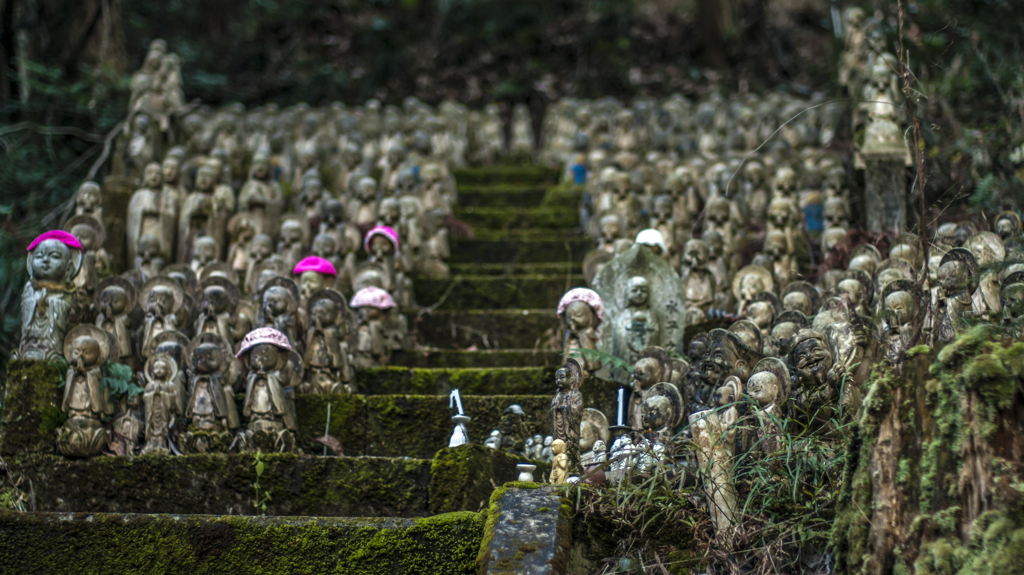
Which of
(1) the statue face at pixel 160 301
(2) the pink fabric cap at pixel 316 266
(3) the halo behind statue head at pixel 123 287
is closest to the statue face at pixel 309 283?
(2) the pink fabric cap at pixel 316 266

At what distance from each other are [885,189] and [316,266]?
5299 mm

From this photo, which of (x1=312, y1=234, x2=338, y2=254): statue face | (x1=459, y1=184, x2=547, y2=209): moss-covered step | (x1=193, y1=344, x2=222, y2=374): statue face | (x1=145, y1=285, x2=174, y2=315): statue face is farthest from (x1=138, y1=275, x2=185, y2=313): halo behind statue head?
(x1=459, y1=184, x2=547, y2=209): moss-covered step

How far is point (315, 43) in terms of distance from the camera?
2217cm

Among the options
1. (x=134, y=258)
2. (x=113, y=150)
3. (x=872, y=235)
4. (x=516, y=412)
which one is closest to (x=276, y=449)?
(x=516, y=412)

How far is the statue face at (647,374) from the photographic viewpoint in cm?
595

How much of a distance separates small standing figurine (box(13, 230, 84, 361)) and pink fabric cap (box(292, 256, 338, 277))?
71.8 inches

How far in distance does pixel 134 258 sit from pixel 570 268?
442 cm

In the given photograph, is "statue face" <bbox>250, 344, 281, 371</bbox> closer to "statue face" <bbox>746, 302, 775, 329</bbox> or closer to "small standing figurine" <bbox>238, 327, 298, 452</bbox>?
"small standing figurine" <bbox>238, 327, 298, 452</bbox>

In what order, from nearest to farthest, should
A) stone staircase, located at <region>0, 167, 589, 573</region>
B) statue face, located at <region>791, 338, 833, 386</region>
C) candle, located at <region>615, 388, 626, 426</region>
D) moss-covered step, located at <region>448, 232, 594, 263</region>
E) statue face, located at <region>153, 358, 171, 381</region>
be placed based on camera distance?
stone staircase, located at <region>0, 167, 589, 573</region>, statue face, located at <region>791, 338, 833, 386</region>, candle, located at <region>615, 388, 626, 426</region>, statue face, located at <region>153, 358, 171, 381</region>, moss-covered step, located at <region>448, 232, 594, 263</region>

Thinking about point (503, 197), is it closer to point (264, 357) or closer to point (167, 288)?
point (167, 288)

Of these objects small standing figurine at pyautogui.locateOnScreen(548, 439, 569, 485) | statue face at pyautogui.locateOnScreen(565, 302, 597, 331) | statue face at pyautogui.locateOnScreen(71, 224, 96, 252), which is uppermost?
statue face at pyautogui.locateOnScreen(71, 224, 96, 252)

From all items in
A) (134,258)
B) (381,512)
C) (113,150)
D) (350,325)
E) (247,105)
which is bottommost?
(381,512)

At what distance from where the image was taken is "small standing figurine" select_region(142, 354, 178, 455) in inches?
249

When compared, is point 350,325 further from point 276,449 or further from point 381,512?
point 381,512
